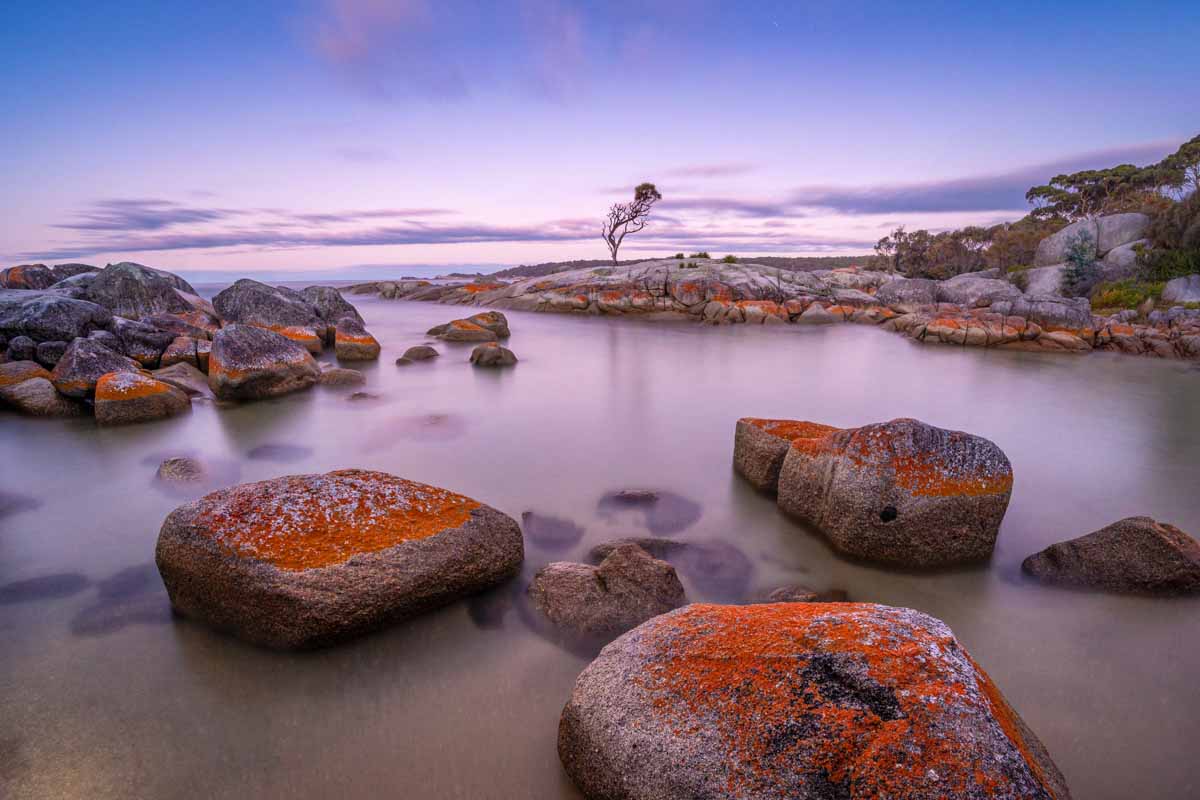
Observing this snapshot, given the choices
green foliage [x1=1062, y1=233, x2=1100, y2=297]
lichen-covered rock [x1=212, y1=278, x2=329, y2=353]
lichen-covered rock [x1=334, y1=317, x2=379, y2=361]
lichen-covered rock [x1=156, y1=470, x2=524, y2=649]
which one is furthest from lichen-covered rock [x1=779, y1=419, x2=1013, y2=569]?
green foliage [x1=1062, y1=233, x2=1100, y2=297]

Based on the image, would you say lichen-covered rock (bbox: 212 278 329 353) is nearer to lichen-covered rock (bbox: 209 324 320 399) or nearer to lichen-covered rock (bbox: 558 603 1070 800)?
lichen-covered rock (bbox: 209 324 320 399)

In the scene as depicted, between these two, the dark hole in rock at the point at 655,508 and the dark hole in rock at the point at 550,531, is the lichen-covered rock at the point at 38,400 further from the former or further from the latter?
the dark hole in rock at the point at 655,508

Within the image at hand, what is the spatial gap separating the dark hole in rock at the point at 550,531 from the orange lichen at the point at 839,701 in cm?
269

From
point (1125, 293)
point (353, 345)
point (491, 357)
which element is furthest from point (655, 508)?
point (1125, 293)

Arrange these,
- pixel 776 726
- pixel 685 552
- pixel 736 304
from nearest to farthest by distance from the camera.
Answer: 1. pixel 776 726
2. pixel 685 552
3. pixel 736 304

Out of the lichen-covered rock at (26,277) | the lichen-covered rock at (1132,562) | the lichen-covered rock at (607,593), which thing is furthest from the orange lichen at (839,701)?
the lichen-covered rock at (26,277)

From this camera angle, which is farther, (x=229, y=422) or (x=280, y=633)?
(x=229, y=422)

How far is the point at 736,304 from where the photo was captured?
1129 inches

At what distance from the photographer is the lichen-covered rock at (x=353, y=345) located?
15.9 metres

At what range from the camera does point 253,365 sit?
402 inches

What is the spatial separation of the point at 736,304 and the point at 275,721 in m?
28.1

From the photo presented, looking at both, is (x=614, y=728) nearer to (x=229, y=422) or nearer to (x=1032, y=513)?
(x=1032, y=513)

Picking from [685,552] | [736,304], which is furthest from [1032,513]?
[736,304]

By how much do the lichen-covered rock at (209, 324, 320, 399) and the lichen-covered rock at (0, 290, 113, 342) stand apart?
12.4ft
